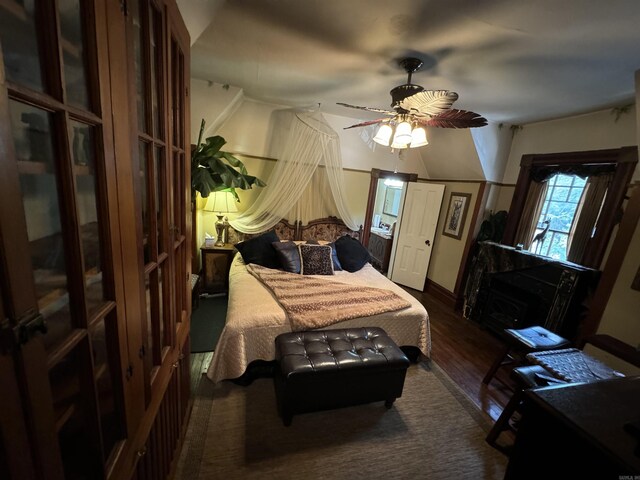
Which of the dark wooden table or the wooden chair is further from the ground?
the dark wooden table

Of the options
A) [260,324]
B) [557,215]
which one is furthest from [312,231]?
[557,215]

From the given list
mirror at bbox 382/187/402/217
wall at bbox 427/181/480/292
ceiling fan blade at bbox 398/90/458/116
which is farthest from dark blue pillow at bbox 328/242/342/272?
mirror at bbox 382/187/402/217

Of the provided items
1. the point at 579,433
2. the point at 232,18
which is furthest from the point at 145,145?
the point at 579,433

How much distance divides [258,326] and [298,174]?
2.23m

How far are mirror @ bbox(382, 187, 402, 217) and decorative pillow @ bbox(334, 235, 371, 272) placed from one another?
10.2 ft

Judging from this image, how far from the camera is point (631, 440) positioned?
2.01 feet

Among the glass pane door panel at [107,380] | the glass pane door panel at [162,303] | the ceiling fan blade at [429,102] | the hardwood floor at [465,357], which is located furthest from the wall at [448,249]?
the glass pane door panel at [107,380]

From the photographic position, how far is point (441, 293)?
419 cm

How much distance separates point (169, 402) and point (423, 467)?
5.27ft

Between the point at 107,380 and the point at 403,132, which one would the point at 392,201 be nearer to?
the point at 403,132

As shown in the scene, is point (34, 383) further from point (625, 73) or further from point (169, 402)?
point (625, 73)

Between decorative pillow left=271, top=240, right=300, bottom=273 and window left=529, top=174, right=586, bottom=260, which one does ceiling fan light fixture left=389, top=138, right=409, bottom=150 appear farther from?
window left=529, top=174, right=586, bottom=260

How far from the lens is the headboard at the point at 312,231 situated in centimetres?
371

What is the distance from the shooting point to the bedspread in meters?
2.02
